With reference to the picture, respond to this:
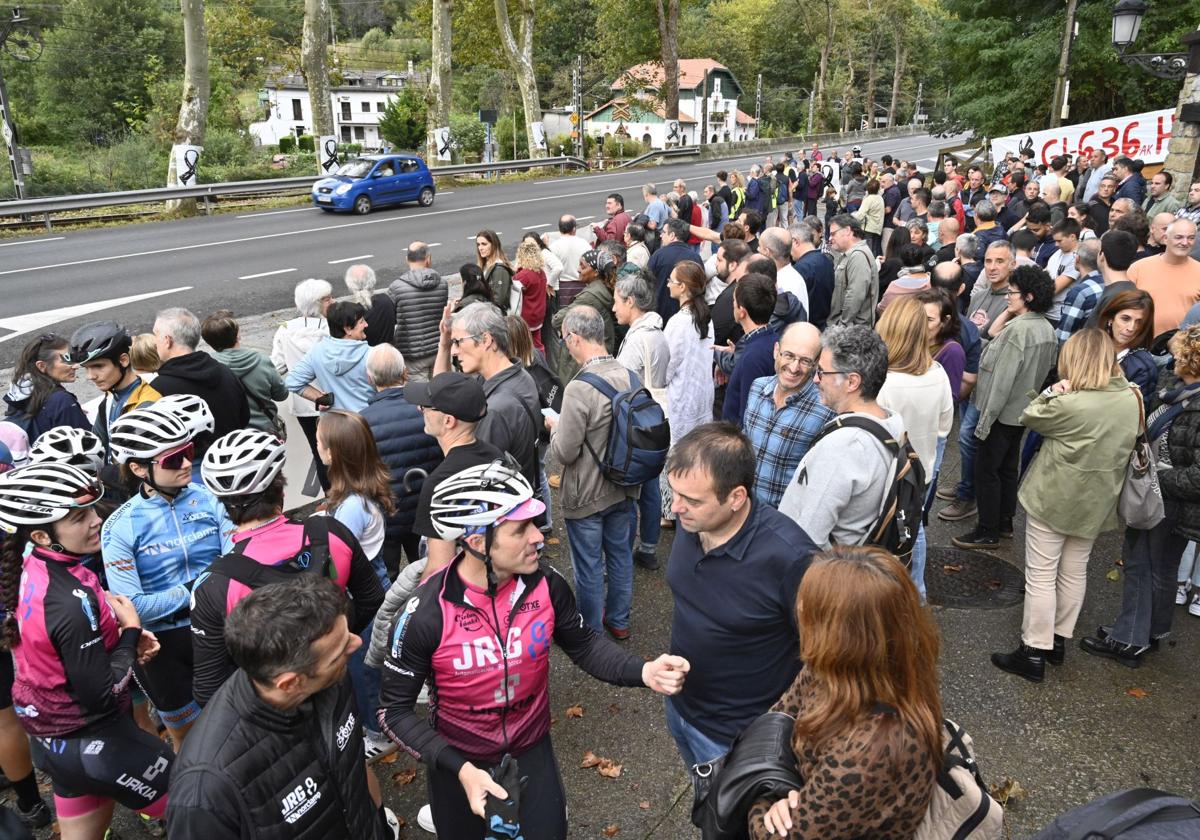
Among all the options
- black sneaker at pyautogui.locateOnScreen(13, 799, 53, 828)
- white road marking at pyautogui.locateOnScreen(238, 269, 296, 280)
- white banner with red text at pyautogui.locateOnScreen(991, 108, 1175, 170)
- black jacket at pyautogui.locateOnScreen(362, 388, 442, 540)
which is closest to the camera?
black sneaker at pyautogui.locateOnScreen(13, 799, 53, 828)

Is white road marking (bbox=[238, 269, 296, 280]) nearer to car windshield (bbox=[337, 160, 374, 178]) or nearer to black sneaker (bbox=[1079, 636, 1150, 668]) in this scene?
car windshield (bbox=[337, 160, 374, 178])

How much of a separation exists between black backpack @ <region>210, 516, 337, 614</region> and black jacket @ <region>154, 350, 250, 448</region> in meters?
1.79

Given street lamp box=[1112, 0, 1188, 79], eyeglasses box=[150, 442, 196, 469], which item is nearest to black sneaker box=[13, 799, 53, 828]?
eyeglasses box=[150, 442, 196, 469]

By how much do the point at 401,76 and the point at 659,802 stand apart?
317ft

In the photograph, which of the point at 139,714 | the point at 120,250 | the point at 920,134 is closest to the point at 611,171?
the point at 120,250

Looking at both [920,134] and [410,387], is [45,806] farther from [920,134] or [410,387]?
[920,134]

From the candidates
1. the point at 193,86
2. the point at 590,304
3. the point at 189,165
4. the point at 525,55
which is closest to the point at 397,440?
the point at 590,304

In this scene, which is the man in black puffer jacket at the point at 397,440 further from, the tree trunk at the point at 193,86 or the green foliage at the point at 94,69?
the green foliage at the point at 94,69

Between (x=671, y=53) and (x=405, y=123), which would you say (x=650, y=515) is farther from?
(x=405, y=123)

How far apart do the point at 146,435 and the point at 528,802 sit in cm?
211

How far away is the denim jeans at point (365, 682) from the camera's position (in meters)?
3.99

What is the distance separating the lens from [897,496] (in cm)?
330

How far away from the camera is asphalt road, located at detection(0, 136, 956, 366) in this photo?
493 inches

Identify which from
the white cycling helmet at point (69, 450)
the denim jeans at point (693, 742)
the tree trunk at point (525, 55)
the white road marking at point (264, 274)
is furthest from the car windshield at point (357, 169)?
the denim jeans at point (693, 742)
